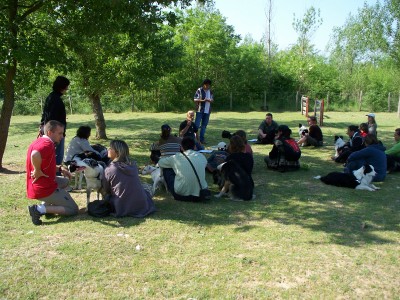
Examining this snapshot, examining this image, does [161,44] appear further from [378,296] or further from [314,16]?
[314,16]

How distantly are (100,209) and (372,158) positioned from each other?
505 centimetres

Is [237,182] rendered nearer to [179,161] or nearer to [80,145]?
[179,161]

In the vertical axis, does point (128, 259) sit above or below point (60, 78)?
below

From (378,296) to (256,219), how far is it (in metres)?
2.20

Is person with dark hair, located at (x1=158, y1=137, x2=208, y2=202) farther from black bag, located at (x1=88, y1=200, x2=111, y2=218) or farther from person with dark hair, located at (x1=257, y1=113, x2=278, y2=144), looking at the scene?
person with dark hair, located at (x1=257, y1=113, x2=278, y2=144)

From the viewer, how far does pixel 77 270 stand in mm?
4070

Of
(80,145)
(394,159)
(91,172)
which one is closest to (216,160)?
(80,145)

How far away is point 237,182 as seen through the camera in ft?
21.4

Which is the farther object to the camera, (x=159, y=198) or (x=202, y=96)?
(x=202, y=96)

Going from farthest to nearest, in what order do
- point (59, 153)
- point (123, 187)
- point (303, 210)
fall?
point (59, 153) → point (303, 210) → point (123, 187)

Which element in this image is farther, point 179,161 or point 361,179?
point 361,179

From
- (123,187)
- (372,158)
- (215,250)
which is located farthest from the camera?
(372,158)

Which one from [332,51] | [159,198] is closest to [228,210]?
[159,198]

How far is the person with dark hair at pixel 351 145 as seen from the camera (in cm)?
879
